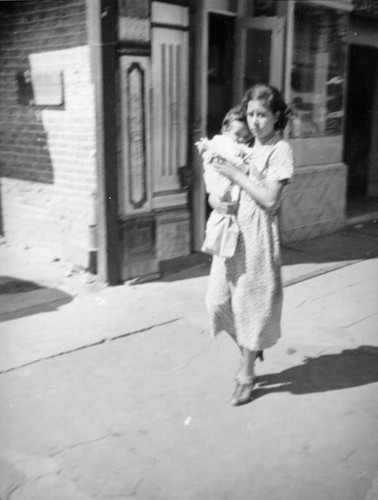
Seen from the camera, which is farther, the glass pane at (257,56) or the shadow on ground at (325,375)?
the glass pane at (257,56)

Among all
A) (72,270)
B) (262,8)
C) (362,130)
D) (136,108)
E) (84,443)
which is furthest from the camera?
(362,130)

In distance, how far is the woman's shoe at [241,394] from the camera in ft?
11.1

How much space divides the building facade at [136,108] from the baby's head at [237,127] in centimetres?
212

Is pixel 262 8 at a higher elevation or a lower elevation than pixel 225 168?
higher

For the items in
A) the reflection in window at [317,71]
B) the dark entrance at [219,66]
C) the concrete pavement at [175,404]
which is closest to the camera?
the concrete pavement at [175,404]

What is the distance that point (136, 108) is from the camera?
5.51 metres

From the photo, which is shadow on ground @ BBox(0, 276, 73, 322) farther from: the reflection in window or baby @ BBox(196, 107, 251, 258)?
the reflection in window

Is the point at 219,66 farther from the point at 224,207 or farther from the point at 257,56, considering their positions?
the point at 224,207

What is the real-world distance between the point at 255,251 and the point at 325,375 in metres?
1.16

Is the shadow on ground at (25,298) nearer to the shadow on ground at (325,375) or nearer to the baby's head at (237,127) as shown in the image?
the shadow on ground at (325,375)

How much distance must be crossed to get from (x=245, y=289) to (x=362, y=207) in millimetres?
6911

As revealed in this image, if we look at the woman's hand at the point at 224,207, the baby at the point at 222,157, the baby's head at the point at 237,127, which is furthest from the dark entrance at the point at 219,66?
the woman's hand at the point at 224,207

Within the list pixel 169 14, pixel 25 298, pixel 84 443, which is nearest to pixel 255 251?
pixel 84 443

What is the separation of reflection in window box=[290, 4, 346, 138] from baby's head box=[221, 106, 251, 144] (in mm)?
4078
